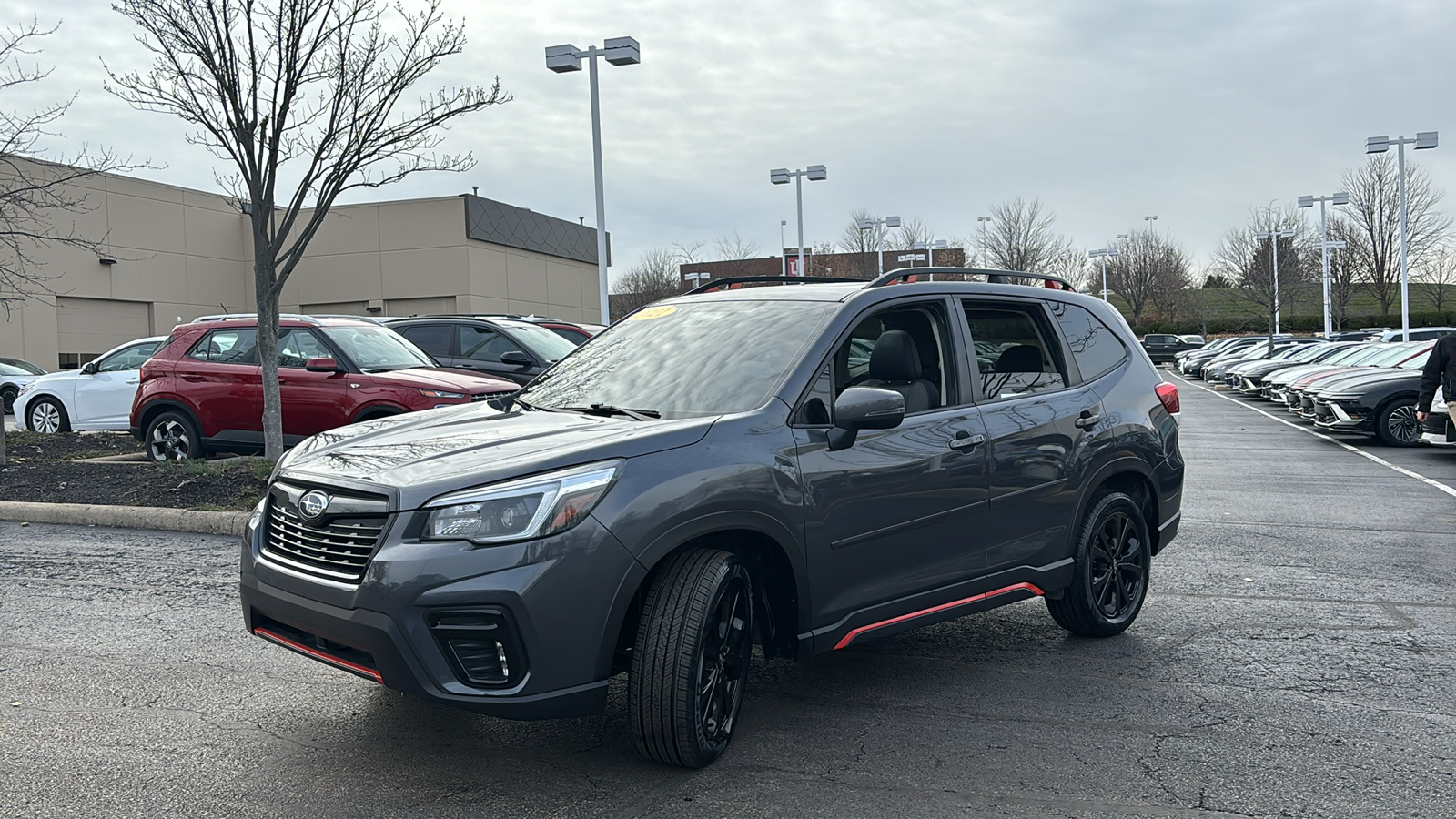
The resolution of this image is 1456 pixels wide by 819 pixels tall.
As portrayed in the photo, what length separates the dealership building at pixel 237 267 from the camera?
32.6 m

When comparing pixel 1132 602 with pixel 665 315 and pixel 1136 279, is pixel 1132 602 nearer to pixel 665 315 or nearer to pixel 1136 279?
pixel 665 315

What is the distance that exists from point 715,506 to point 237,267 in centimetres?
3890

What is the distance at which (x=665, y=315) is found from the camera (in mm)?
5320

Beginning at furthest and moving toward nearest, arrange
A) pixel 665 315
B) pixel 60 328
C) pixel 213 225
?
pixel 213 225 < pixel 60 328 < pixel 665 315

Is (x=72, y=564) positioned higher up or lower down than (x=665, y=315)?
lower down

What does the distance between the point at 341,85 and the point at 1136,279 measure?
72.8 meters

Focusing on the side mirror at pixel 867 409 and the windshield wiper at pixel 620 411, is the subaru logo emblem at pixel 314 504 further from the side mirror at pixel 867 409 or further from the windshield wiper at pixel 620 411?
the side mirror at pixel 867 409

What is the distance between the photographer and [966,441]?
16.2 feet

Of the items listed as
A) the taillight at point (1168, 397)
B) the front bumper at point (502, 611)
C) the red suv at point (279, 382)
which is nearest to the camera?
the front bumper at point (502, 611)

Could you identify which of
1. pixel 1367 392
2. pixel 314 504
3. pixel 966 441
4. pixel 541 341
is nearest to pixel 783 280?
pixel 966 441

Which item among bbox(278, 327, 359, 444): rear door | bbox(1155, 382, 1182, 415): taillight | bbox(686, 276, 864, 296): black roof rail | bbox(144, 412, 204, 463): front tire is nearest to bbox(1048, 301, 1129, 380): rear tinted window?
bbox(1155, 382, 1182, 415): taillight

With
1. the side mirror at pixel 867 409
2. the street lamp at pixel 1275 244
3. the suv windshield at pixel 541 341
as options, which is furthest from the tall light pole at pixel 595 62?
the street lamp at pixel 1275 244

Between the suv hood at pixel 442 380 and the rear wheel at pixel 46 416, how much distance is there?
8253 millimetres

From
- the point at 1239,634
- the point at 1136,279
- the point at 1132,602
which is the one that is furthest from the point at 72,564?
the point at 1136,279
